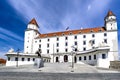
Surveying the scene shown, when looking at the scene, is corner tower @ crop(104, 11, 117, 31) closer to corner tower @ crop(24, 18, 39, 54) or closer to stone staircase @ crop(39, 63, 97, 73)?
stone staircase @ crop(39, 63, 97, 73)

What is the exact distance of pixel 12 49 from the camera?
46688mm

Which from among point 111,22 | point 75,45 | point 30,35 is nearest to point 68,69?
point 75,45


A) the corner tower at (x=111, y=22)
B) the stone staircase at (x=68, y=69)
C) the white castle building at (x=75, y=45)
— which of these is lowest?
the stone staircase at (x=68, y=69)

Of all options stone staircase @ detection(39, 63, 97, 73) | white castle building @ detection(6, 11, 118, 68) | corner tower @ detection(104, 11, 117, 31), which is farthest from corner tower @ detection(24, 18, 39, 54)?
corner tower @ detection(104, 11, 117, 31)

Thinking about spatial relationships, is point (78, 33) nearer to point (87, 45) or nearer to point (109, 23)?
point (87, 45)

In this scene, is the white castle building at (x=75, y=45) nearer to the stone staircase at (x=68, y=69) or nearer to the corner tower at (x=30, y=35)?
the corner tower at (x=30, y=35)

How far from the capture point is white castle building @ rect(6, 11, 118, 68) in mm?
39531

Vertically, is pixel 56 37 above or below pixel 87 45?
above

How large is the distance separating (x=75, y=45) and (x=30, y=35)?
2202cm

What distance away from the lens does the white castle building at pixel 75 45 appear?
130ft

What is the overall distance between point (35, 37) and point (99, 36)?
2925 centimetres

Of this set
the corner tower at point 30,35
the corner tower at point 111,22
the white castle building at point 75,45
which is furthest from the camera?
the corner tower at point 30,35

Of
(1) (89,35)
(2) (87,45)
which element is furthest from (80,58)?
(1) (89,35)

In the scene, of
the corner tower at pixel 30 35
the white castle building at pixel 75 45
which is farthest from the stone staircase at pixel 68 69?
the corner tower at pixel 30 35
